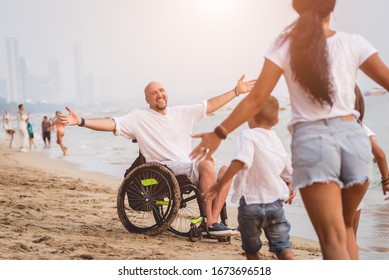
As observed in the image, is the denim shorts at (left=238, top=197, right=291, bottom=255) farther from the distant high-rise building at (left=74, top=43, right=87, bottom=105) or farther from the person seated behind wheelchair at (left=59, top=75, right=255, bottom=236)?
the distant high-rise building at (left=74, top=43, right=87, bottom=105)

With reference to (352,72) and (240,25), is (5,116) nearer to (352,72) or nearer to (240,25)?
(240,25)

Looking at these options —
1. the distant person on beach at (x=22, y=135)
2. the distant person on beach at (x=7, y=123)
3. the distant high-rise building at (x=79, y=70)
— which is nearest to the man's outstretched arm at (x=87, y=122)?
the distant high-rise building at (x=79, y=70)

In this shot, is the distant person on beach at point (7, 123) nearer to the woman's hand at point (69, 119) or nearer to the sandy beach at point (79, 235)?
the sandy beach at point (79, 235)

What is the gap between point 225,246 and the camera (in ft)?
12.8

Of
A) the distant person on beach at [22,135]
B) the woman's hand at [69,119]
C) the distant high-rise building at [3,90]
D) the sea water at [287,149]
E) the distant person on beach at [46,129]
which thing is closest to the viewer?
the woman's hand at [69,119]

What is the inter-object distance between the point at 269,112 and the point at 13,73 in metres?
6.65

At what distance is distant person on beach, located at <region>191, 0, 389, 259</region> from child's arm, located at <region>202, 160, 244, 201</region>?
188mm

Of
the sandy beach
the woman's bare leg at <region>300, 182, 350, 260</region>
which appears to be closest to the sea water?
the sandy beach

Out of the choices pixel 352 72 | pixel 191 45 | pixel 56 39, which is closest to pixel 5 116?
pixel 56 39

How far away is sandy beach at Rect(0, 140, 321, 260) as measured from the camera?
3652 millimetres

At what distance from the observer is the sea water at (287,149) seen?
4.29 meters

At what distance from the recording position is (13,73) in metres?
8.73

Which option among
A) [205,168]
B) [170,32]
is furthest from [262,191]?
[170,32]

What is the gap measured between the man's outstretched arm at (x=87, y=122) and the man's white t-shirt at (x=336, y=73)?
5.68 feet
